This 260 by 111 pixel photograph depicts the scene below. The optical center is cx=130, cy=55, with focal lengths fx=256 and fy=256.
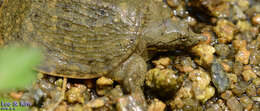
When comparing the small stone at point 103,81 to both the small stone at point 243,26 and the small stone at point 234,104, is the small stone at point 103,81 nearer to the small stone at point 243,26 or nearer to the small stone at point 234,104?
the small stone at point 234,104

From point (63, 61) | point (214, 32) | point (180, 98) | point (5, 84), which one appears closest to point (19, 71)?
point (5, 84)

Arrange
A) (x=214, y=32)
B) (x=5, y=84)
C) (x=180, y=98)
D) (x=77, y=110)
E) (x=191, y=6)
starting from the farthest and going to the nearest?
(x=191, y=6), (x=214, y=32), (x=180, y=98), (x=77, y=110), (x=5, y=84)

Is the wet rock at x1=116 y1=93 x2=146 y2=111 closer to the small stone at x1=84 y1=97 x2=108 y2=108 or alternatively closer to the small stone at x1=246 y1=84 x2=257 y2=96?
the small stone at x1=84 y1=97 x2=108 y2=108

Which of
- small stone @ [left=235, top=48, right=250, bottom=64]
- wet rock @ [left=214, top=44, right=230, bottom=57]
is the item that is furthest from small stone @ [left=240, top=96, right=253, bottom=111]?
wet rock @ [left=214, top=44, right=230, bottom=57]

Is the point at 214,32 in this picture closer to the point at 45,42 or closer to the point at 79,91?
the point at 79,91

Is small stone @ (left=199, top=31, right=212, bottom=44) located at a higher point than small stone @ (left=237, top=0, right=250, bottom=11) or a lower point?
lower
